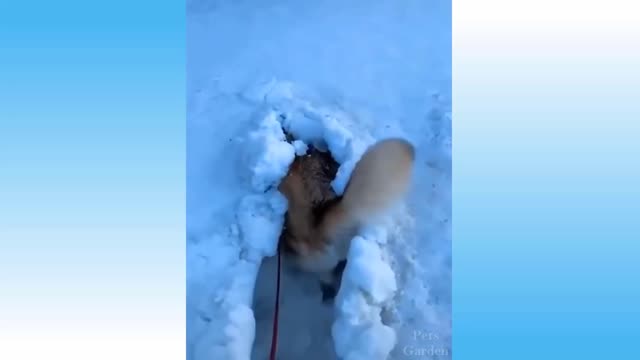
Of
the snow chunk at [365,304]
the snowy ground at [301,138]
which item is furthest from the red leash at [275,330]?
the snow chunk at [365,304]

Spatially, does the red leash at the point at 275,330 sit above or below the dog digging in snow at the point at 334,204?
below

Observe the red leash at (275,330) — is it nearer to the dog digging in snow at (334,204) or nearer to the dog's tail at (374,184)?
the dog digging in snow at (334,204)

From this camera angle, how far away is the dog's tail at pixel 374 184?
1.92 meters

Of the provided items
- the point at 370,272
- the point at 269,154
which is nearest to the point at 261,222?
the point at 269,154

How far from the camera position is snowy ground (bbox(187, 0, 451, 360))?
1.91 m

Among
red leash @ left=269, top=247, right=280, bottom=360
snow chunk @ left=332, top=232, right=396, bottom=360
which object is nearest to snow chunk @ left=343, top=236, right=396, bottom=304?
snow chunk @ left=332, top=232, right=396, bottom=360

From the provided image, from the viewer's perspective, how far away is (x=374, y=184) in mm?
1926

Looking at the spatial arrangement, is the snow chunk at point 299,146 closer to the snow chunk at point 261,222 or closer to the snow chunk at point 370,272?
the snow chunk at point 261,222

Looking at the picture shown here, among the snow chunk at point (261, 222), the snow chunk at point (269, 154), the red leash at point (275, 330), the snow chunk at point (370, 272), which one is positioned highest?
the snow chunk at point (269, 154)

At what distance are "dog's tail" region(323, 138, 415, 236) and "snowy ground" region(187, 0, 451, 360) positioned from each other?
0.02 m

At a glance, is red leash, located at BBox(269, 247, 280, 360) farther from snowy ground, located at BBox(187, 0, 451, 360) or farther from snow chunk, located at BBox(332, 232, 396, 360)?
snow chunk, located at BBox(332, 232, 396, 360)

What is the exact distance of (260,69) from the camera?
1.93m

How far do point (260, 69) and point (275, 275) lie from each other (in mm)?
496

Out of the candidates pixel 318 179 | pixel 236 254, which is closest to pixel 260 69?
pixel 318 179
